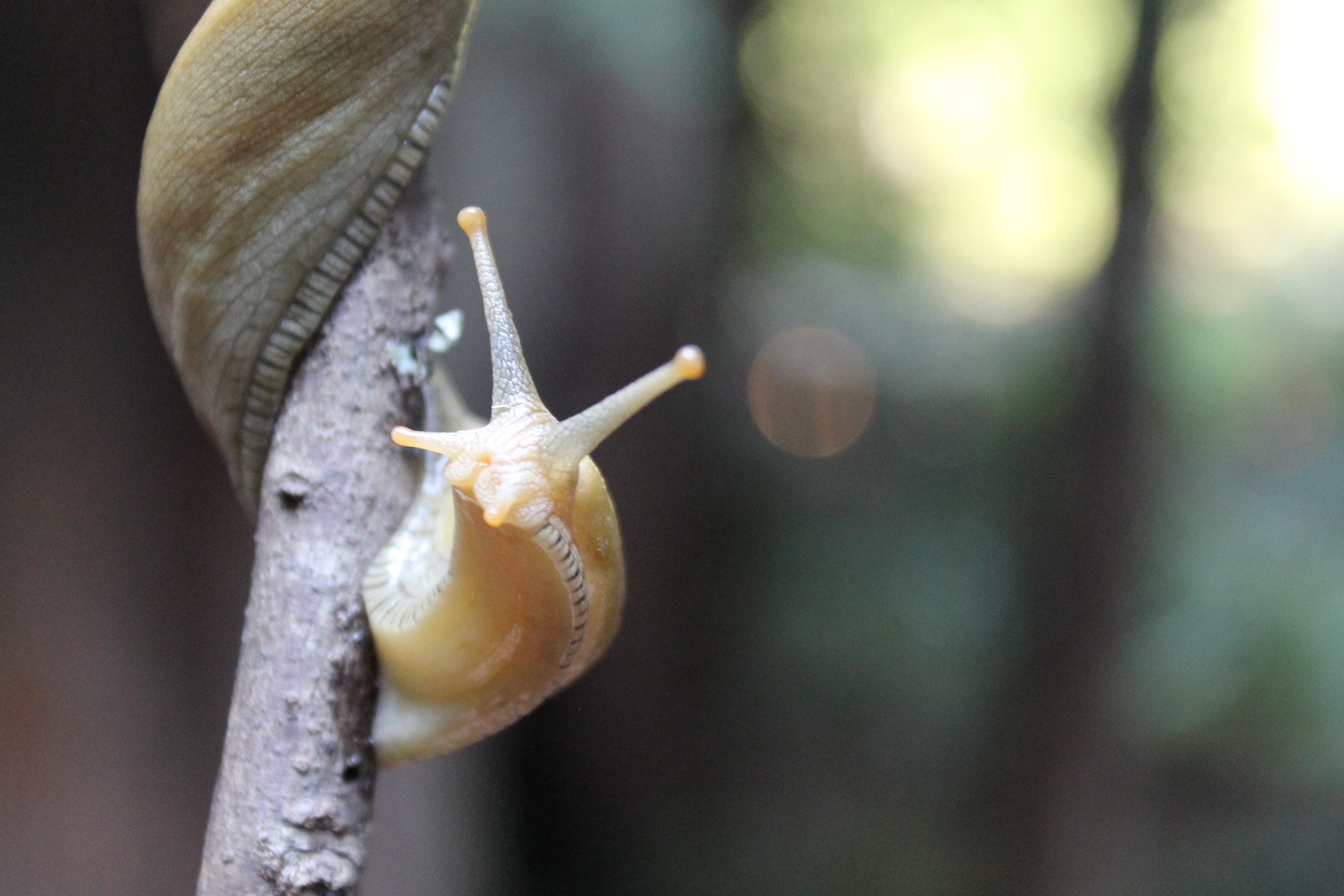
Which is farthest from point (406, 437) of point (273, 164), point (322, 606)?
point (273, 164)

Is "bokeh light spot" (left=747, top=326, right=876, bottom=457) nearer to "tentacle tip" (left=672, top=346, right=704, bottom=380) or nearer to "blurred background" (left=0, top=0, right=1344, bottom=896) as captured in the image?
"blurred background" (left=0, top=0, right=1344, bottom=896)

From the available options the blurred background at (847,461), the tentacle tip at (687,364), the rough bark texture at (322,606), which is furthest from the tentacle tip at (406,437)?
the blurred background at (847,461)

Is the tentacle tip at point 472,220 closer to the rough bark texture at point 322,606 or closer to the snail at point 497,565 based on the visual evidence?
the snail at point 497,565

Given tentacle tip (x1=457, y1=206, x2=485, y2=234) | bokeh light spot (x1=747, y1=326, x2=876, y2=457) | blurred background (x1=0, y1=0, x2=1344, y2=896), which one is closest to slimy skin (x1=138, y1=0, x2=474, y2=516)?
tentacle tip (x1=457, y1=206, x2=485, y2=234)

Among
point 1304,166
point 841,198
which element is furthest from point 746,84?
point 1304,166

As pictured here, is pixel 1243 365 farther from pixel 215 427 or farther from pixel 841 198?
pixel 215 427

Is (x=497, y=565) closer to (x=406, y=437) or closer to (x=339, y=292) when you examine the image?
(x=406, y=437)
